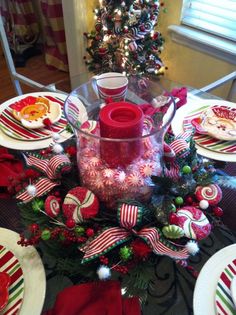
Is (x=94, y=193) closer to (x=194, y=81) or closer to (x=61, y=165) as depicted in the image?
(x=61, y=165)

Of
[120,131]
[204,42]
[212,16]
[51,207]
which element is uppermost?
[120,131]

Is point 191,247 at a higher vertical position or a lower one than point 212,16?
higher

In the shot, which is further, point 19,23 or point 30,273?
point 19,23

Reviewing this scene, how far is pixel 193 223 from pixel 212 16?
1763mm

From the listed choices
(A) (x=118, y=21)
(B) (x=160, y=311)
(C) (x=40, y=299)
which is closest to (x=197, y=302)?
(B) (x=160, y=311)

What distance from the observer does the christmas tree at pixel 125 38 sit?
173 cm

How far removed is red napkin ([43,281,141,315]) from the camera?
1.64 feet

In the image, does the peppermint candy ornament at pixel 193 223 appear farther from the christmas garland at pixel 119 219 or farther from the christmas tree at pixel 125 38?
the christmas tree at pixel 125 38

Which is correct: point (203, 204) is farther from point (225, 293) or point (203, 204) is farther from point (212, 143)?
point (212, 143)

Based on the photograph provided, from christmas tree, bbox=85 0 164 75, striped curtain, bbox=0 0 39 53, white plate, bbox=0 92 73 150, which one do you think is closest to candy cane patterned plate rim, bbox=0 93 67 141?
white plate, bbox=0 92 73 150

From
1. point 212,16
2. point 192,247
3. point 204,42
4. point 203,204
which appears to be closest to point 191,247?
point 192,247

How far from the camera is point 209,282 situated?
504mm

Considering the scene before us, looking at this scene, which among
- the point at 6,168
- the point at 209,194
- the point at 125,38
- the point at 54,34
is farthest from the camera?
the point at 54,34

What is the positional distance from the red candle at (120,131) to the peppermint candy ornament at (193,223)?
0.46 feet
